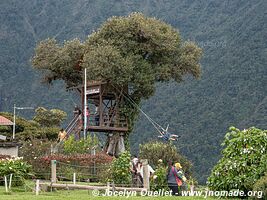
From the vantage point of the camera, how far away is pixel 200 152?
Answer: 5128cm

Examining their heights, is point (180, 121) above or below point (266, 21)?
below

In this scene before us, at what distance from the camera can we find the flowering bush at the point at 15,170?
21.7 m

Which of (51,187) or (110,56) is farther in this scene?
(110,56)

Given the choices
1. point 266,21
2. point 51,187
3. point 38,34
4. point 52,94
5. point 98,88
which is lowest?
point 51,187

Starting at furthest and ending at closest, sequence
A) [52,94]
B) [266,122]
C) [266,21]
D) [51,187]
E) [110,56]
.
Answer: [52,94], [266,21], [266,122], [110,56], [51,187]

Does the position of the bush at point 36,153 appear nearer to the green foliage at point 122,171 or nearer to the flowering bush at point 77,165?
the flowering bush at point 77,165

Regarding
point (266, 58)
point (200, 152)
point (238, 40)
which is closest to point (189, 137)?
point (200, 152)

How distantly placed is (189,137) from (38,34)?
5425 cm

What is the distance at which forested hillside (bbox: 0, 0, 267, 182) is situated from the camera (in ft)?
181

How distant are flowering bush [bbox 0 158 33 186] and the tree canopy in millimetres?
13691

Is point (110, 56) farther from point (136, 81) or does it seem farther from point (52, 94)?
point (52, 94)

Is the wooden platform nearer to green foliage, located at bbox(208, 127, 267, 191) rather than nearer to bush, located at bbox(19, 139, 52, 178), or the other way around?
bush, located at bbox(19, 139, 52, 178)

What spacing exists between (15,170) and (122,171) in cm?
388

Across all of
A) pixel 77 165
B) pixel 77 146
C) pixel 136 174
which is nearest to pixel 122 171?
pixel 136 174
